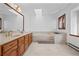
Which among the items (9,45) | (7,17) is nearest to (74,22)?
(7,17)

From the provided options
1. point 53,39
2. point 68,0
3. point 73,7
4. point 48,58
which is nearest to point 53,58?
point 48,58

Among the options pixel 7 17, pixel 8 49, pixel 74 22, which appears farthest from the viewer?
pixel 74 22

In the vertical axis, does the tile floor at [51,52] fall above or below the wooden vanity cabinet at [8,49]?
below

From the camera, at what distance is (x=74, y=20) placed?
22.4ft

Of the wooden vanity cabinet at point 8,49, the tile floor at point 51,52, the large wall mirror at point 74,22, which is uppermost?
the large wall mirror at point 74,22

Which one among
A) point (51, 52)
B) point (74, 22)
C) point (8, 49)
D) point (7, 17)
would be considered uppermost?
point (7, 17)

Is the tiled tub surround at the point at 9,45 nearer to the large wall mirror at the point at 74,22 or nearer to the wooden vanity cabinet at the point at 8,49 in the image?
the wooden vanity cabinet at the point at 8,49

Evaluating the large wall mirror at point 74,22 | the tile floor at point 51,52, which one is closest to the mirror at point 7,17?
the tile floor at point 51,52

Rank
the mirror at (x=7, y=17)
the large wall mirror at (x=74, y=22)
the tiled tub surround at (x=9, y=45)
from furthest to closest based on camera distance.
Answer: the large wall mirror at (x=74, y=22) → the mirror at (x=7, y=17) → the tiled tub surround at (x=9, y=45)

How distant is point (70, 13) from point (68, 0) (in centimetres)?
596

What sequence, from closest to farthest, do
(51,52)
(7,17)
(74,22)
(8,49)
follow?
1. (8,49)
2. (7,17)
3. (51,52)
4. (74,22)

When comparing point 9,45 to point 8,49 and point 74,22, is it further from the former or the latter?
point 74,22

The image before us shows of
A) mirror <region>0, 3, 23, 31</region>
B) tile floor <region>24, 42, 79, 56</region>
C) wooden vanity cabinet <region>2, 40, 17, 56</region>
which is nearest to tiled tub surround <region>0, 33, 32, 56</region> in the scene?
wooden vanity cabinet <region>2, 40, 17, 56</region>

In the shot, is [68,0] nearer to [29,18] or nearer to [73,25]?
[73,25]
